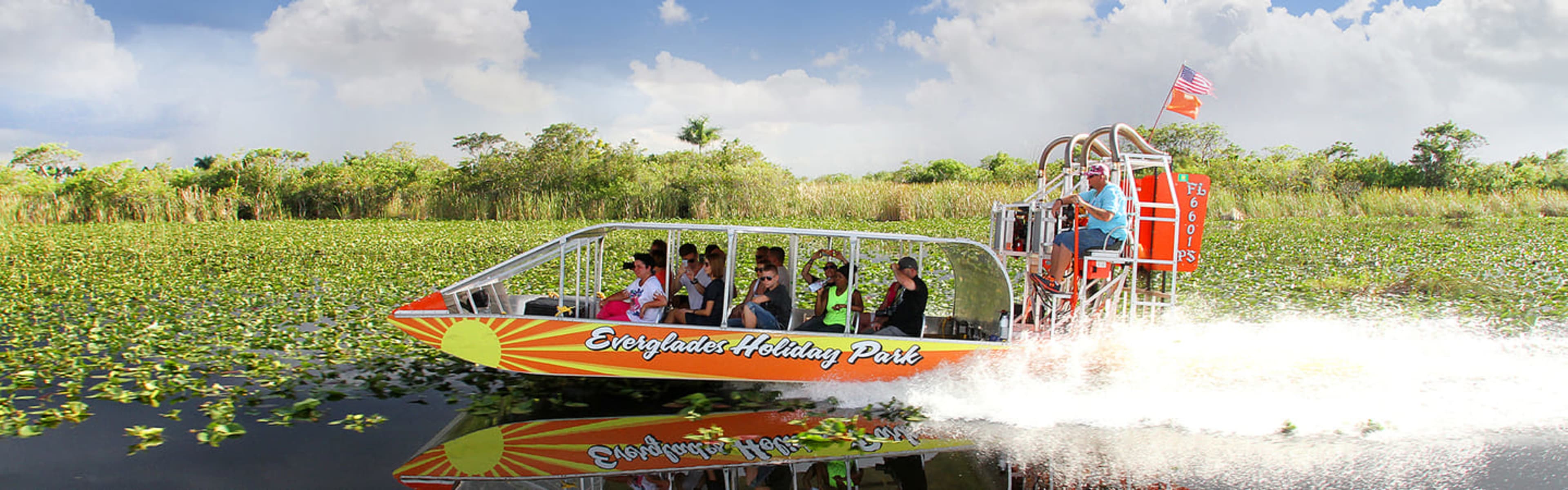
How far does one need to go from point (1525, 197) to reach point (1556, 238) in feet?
53.4

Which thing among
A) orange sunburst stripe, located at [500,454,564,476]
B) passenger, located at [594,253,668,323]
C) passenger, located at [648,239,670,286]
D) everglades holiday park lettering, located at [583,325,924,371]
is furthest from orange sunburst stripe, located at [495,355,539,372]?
passenger, located at [648,239,670,286]

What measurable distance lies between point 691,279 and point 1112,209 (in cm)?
413

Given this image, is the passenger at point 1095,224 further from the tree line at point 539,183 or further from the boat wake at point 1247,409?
the tree line at point 539,183

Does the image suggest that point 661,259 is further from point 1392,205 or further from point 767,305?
point 1392,205

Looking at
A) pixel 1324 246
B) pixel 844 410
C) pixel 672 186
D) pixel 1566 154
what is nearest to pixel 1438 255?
pixel 1324 246

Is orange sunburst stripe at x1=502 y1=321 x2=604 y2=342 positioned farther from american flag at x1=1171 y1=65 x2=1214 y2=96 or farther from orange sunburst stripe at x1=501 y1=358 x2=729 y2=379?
american flag at x1=1171 y1=65 x2=1214 y2=96

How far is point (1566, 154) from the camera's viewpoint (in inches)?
1982

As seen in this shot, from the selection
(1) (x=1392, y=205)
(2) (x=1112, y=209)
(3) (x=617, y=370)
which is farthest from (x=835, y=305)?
(1) (x=1392, y=205)

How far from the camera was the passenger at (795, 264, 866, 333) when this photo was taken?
8.29 m

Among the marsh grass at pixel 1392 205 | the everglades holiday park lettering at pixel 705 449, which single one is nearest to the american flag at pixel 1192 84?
the everglades holiday park lettering at pixel 705 449

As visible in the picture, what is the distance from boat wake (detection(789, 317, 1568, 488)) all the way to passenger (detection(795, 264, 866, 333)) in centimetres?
54

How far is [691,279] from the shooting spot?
9367 mm

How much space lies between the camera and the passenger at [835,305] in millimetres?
8289

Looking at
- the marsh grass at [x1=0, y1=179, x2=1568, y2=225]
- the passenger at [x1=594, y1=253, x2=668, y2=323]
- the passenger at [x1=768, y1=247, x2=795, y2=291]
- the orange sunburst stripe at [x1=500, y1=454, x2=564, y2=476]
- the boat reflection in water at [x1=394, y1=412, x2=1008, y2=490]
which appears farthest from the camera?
the marsh grass at [x1=0, y1=179, x2=1568, y2=225]
